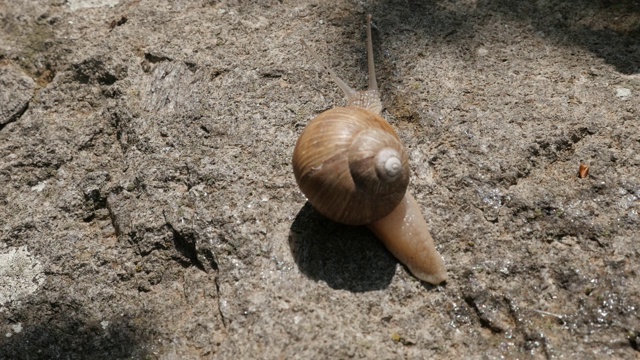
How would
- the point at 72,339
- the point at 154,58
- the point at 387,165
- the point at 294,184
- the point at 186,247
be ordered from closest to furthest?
the point at 387,165, the point at 72,339, the point at 186,247, the point at 294,184, the point at 154,58

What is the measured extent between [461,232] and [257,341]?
0.91m

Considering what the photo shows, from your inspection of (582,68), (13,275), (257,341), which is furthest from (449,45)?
(13,275)

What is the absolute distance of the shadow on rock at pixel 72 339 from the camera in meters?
2.49

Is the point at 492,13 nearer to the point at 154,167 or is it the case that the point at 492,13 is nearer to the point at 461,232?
the point at 461,232

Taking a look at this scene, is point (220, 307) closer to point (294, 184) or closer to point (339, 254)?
point (339, 254)

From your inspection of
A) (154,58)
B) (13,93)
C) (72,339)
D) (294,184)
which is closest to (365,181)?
(294,184)

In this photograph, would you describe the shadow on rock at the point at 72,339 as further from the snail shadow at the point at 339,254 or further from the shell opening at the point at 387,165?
the shell opening at the point at 387,165

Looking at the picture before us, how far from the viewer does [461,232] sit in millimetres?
2658

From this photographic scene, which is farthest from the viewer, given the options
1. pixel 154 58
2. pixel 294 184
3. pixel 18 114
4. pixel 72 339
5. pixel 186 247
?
pixel 154 58

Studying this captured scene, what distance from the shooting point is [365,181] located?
2410 mm

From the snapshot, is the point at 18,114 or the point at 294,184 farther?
the point at 18,114

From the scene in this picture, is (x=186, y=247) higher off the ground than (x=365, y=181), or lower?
lower

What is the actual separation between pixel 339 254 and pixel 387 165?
1.44 feet

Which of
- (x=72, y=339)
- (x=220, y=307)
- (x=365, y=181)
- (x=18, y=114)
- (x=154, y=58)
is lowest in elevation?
(x=72, y=339)
